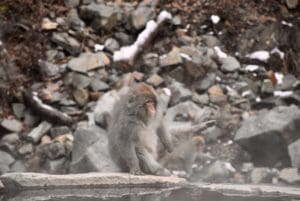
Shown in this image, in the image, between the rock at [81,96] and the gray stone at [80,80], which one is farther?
the gray stone at [80,80]

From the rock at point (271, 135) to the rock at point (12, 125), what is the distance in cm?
321

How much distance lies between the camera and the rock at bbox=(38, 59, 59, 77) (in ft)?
33.0

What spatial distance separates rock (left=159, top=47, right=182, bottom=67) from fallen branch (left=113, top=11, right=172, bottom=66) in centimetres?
46

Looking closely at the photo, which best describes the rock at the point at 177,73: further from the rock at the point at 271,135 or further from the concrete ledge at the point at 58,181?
the concrete ledge at the point at 58,181

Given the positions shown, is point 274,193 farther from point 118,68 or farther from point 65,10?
point 65,10

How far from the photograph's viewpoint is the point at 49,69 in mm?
10117

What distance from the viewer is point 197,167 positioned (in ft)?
25.6

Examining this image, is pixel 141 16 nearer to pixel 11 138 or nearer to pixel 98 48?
pixel 98 48

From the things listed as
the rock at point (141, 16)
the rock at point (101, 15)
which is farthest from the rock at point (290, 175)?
the rock at point (101, 15)

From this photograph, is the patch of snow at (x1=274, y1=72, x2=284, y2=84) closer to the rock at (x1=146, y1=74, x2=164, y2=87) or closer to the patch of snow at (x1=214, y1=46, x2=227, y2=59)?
the patch of snow at (x1=214, y1=46, x2=227, y2=59)

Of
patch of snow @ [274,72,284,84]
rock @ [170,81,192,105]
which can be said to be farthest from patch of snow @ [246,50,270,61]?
rock @ [170,81,192,105]

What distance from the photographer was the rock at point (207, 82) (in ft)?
32.2

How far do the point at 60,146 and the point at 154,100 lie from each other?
189 centimetres

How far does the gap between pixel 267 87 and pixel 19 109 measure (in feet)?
12.7
